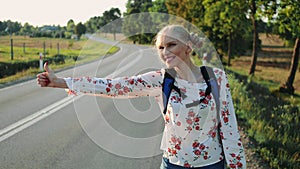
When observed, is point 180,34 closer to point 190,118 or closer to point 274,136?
point 190,118

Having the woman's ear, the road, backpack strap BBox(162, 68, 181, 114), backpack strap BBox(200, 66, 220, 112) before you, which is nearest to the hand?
the road

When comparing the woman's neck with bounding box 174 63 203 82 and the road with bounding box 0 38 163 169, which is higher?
the woman's neck with bounding box 174 63 203 82

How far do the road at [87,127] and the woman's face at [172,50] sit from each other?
495mm

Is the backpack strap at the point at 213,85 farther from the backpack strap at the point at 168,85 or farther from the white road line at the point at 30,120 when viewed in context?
the white road line at the point at 30,120

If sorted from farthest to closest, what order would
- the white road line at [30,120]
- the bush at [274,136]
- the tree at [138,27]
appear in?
the white road line at [30,120]
the bush at [274,136]
the tree at [138,27]

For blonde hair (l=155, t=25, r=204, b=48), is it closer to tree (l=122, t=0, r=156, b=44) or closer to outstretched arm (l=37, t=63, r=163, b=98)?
outstretched arm (l=37, t=63, r=163, b=98)

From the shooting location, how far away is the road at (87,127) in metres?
3.13

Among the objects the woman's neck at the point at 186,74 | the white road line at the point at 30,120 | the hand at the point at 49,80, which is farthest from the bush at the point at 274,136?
the white road line at the point at 30,120

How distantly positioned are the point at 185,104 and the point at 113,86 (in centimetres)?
50

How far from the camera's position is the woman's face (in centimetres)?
236

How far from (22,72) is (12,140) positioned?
1270 cm

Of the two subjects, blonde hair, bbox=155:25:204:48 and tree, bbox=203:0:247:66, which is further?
tree, bbox=203:0:247:66

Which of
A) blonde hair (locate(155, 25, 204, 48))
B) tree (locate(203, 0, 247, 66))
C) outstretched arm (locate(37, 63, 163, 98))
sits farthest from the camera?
tree (locate(203, 0, 247, 66))

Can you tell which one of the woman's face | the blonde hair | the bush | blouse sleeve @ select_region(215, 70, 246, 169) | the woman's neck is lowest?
the bush
